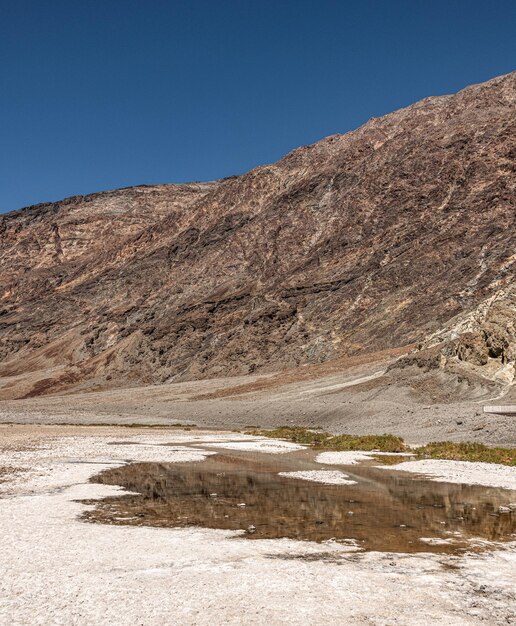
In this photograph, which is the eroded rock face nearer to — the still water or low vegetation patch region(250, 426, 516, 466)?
low vegetation patch region(250, 426, 516, 466)

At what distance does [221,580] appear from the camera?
10023 mm

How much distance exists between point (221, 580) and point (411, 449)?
24482 mm

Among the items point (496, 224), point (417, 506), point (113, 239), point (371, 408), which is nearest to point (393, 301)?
point (496, 224)

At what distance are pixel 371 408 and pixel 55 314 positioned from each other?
111 metres

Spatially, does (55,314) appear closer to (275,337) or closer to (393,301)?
(275,337)

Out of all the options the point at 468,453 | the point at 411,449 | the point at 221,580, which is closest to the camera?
the point at 221,580

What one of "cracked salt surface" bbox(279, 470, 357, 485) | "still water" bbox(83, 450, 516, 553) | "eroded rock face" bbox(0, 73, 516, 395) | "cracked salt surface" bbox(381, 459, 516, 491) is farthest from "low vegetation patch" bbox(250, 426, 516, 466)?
"eroded rock face" bbox(0, 73, 516, 395)

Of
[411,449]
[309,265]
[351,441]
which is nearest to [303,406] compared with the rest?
[351,441]

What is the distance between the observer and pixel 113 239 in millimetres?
170750

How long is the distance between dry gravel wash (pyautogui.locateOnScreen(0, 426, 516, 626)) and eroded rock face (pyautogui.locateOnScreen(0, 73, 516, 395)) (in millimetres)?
70981

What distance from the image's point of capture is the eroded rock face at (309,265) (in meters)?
91.9

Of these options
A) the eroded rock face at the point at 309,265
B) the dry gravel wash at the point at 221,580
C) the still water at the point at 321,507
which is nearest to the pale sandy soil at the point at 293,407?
the eroded rock face at the point at 309,265

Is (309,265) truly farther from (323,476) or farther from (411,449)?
(323,476)

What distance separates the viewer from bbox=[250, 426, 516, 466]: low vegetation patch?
27.4 meters
